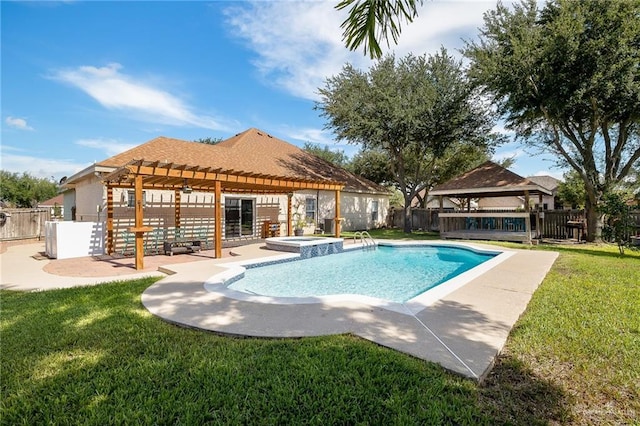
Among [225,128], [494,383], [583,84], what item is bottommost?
[494,383]

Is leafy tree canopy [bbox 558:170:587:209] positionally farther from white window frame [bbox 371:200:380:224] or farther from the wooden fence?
the wooden fence

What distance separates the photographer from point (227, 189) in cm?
1543

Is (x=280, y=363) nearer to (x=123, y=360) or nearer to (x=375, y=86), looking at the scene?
(x=123, y=360)

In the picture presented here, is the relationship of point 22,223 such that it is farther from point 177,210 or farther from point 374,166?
point 374,166

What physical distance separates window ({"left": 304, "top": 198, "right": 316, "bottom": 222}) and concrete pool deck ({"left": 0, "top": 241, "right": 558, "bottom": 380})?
39.9 feet

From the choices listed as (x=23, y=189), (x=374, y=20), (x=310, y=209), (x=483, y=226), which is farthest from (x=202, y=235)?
(x=23, y=189)

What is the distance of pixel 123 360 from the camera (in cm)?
331

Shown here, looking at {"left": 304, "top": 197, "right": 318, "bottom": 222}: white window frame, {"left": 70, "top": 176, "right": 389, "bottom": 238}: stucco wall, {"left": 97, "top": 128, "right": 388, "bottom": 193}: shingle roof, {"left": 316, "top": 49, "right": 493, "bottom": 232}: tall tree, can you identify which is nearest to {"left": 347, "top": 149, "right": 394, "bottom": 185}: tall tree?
{"left": 97, "top": 128, "right": 388, "bottom": 193}: shingle roof

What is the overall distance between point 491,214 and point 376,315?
14.7m

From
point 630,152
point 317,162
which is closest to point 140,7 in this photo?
point 317,162

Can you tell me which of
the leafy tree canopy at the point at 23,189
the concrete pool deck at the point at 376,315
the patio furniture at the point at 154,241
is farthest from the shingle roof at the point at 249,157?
the leafy tree canopy at the point at 23,189

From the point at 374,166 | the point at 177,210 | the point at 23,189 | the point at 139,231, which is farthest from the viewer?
the point at 23,189

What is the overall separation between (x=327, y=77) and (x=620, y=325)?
785 inches

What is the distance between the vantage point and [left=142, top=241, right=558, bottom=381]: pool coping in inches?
141
